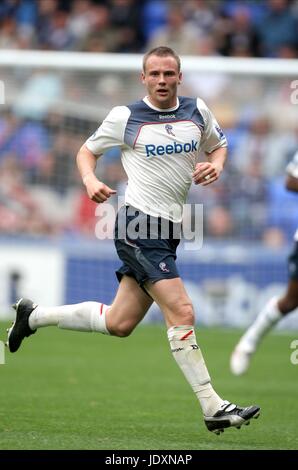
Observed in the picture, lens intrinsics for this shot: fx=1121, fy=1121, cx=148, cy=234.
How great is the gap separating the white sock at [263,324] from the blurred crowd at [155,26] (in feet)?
25.3

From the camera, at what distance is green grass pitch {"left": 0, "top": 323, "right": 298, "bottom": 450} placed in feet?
21.5

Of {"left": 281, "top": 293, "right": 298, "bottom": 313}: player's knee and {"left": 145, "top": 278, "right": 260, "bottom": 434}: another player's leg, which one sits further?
{"left": 281, "top": 293, "right": 298, "bottom": 313}: player's knee

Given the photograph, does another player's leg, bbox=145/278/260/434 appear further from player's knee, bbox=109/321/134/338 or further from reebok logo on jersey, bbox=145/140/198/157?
reebok logo on jersey, bbox=145/140/198/157

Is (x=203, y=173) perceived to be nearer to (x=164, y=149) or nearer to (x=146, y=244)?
(x=164, y=149)

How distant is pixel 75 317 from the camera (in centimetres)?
721

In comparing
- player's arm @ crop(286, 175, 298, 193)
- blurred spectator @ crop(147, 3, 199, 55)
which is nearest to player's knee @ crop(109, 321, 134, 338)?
player's arm @ crop(286, 175, 298, 193)

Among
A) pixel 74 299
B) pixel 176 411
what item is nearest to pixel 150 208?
pixel 176 411

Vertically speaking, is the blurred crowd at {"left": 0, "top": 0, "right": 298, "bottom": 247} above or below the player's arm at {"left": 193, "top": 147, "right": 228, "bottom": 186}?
above

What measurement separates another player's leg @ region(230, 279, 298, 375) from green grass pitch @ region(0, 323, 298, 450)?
182 millimetres

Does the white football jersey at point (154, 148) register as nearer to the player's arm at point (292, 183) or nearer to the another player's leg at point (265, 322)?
the player's arm at point (292, 183)

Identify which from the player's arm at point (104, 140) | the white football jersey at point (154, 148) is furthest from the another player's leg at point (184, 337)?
the player's arm at point (104, 140)

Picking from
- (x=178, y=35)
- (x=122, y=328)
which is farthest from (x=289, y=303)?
(x=178, y=35)
